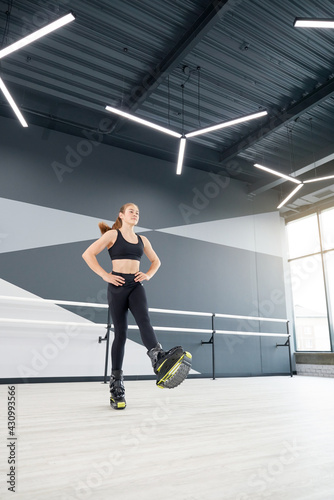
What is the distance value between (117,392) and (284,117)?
159 inches

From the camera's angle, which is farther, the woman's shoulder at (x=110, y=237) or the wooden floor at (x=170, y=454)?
the woman's shoulder at (x=110, y=237)

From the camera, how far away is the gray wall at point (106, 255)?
3969 millimetres

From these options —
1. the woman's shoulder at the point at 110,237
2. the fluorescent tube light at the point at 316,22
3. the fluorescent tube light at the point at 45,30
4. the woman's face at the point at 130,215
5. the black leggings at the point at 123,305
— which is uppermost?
the fluorescent tube light at the point at 316,22

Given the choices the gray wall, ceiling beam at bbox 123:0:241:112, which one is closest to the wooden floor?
the gray wall

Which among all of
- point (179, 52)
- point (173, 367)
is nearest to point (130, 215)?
point (173, 367)

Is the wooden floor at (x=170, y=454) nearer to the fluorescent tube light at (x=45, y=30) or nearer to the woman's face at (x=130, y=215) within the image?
the woman's face at (x=130, y=215)

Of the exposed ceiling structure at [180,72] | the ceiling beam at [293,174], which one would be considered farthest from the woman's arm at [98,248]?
the ceiling beam at [293,174]

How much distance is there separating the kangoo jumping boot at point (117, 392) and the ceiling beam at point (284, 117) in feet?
12.7

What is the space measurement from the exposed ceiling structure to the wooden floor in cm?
290

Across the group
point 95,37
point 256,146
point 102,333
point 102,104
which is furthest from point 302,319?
point 95,37

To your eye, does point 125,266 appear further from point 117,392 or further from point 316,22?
point 316,22

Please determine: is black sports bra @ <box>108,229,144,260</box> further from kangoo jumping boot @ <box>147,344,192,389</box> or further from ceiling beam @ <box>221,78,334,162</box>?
ceiling beam @ <box>221,78,334,162</box>

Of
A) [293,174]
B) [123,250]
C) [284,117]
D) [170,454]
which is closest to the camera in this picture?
[170,454]

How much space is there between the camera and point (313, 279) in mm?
6137
